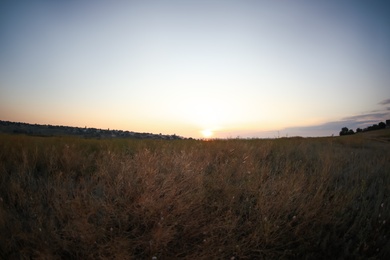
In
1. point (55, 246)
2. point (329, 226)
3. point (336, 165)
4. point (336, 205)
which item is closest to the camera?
point (55, 246)

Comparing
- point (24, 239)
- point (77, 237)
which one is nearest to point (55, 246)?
point (77, 237)

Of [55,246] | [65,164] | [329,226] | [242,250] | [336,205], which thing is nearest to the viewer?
[55,246]

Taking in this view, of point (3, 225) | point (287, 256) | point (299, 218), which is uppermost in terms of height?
point (3, 225)

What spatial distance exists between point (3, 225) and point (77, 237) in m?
0.84

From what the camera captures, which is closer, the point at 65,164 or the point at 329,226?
the point at 329,226

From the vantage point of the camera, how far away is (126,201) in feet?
9.86

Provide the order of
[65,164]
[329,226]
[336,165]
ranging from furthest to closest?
[336,165], [65,164], [329,226]

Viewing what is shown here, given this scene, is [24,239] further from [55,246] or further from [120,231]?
[120,231]

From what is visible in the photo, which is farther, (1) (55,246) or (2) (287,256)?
(2) (287,256)

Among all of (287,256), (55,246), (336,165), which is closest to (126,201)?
(55,246)

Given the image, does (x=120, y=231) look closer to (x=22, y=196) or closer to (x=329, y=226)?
(x=22, y=196)

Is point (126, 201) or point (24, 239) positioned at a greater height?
point (126, 201)

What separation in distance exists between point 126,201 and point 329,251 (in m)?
2.72

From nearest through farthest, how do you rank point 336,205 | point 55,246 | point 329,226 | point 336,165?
point 55,246
point 329,226
point 336,205
point 336,165
